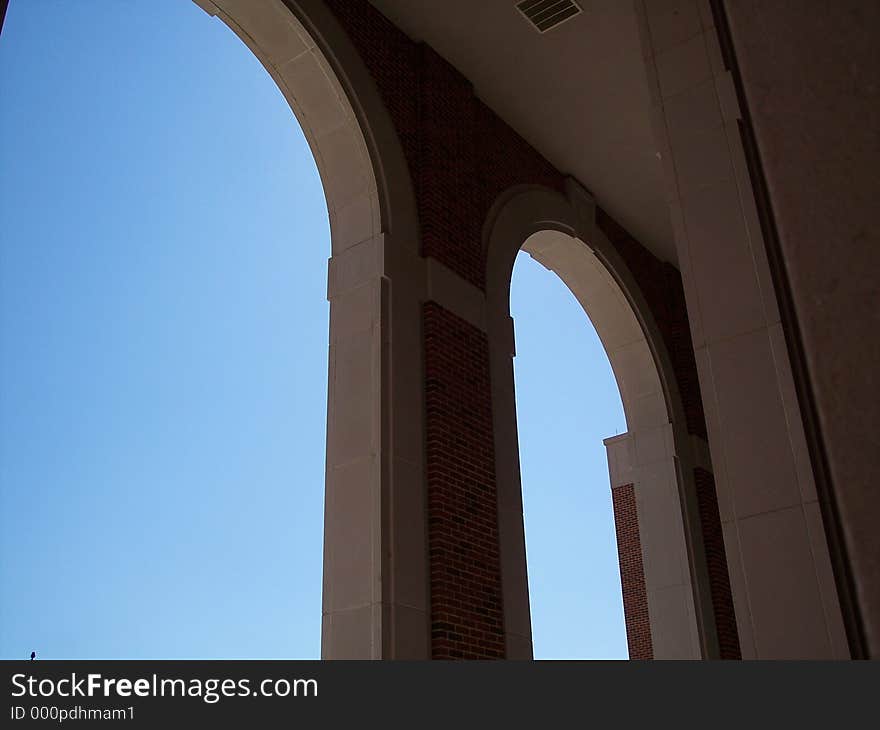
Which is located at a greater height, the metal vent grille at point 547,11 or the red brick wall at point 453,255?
the metal vent grille at point 547,11

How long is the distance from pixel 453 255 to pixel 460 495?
8.81ft

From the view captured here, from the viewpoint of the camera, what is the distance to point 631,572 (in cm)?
1722

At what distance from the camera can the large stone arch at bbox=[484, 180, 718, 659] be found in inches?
401

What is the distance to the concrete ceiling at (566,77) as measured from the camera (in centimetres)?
962

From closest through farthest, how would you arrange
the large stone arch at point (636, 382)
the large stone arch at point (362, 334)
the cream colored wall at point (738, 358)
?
the cream colored wall at point (738, 358), the large stone arch at point (362, 334), the large stone arch at point (636, 382)

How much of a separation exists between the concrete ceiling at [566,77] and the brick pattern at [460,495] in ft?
11.0

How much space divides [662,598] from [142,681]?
40.3ft

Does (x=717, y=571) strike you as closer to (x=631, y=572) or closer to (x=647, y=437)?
(x=647, y=437)

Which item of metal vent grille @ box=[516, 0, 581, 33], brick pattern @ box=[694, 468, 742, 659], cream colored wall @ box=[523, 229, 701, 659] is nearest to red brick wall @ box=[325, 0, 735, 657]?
metal vent grille @ box=[516, 0, 581, 33]

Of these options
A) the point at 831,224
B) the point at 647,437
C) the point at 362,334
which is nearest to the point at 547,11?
the point at 362,334

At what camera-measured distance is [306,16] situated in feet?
27.2

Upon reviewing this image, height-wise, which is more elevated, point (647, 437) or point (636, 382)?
point (636, 382)

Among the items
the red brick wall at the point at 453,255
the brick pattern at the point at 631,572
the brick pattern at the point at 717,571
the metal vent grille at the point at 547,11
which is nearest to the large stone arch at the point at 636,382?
the brick pattern at the point at 717,571

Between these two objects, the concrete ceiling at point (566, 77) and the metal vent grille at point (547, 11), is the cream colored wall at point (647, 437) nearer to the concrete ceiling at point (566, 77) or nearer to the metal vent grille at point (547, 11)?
the concrete ceiling at point (566, 77)
